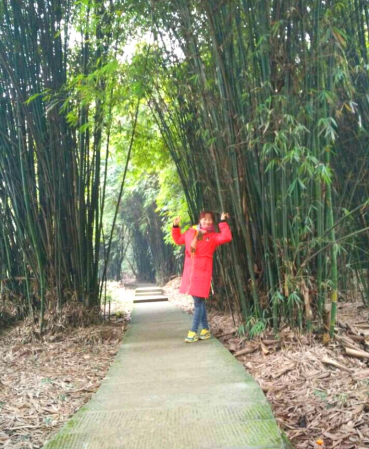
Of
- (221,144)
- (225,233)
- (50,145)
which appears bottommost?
(225,233)

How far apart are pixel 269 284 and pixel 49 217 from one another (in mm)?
1706

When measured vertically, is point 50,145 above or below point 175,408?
above

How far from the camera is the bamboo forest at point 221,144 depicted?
2482 millimetres

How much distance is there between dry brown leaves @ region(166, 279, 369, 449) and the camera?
1.70m

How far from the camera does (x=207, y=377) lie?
224cm

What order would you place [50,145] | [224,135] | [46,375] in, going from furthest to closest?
1. [50,145]
2. [224,135]
3. [46,375]

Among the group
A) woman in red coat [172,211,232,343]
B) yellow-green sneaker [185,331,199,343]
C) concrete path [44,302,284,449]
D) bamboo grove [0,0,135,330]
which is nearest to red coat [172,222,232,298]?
woman in red coat [172,211,232,343]

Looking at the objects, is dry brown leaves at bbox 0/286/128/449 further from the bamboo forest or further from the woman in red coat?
the woman in red coat

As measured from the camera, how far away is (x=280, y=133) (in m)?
2.29

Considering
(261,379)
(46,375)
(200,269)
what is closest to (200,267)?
(200,269)

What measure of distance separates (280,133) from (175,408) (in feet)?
4.29

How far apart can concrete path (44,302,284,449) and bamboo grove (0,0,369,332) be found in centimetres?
59

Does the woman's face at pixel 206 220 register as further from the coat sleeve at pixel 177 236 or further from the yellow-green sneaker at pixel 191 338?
the yellow-green sneaker at pixel 191 338

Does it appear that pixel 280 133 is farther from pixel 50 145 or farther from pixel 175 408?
pixel 50 145
